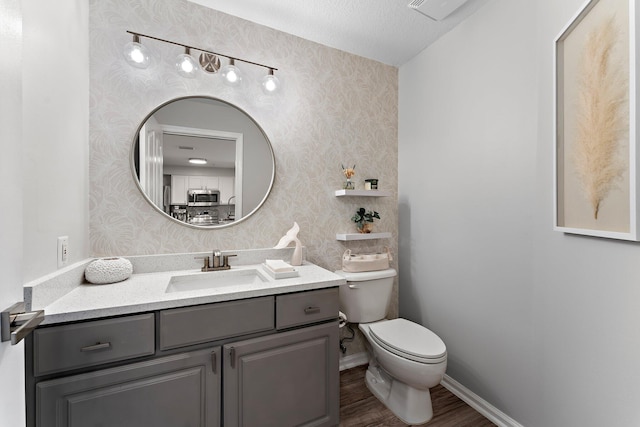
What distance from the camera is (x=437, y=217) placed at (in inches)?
79.7

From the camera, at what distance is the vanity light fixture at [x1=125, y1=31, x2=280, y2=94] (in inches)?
58.1

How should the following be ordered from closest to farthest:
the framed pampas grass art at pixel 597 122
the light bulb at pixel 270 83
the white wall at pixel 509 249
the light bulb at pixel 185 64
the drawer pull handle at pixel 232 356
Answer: the framed pampas grass art at pixel 597 122, the white wall at pixel 509 249, the drawer pull handle at pixel 232 356, the light bulb at pixel 185 64, the light bulb at pixel 270 83

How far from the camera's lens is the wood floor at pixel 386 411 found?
5.22ft

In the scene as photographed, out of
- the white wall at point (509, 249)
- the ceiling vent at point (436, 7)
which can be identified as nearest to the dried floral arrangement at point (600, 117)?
the white wall at point (509, 249)

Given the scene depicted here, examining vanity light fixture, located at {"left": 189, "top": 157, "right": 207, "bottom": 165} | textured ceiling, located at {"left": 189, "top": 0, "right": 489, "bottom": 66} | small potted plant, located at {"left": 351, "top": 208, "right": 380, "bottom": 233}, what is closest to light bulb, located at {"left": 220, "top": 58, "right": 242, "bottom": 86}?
textured ceiling, located at {"left": 189, "top": 0, "right": 489, "bottom": 66}

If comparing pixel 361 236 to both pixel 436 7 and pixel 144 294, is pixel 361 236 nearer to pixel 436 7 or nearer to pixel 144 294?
pixel 144 294

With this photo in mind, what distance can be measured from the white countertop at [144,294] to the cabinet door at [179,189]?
43 cm

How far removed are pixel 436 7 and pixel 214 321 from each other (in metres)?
2.13

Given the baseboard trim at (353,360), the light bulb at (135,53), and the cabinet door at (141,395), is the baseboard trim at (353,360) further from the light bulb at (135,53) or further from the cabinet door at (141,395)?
the light bulb at (135,53)

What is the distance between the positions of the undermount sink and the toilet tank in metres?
0.62

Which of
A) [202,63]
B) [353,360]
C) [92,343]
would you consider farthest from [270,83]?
[353,360]

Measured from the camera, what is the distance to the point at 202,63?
67.0 inches

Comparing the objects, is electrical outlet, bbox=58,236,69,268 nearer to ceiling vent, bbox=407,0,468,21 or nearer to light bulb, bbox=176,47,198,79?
light bulb, bbox=176,47,198,79

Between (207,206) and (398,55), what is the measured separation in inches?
74.4
